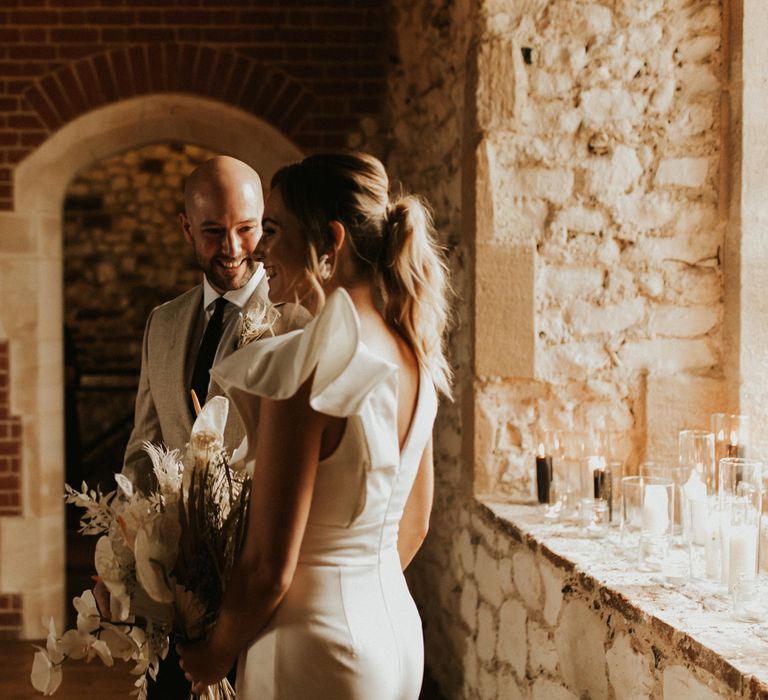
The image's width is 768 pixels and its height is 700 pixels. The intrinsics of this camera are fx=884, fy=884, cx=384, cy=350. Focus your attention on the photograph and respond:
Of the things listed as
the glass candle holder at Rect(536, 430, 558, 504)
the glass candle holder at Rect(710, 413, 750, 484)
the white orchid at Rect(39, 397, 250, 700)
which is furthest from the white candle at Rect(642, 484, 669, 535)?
the white orchid at Rect(39, 397, 250, 700)

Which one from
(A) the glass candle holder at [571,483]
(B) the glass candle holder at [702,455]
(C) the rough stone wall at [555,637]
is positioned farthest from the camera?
(A) the glass candle holder at [571,483]

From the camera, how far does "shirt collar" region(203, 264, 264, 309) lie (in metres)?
2.30

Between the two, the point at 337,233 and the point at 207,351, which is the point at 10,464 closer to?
the point at 207,351

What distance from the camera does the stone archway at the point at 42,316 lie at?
4.40 metres

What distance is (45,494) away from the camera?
4.43 metres

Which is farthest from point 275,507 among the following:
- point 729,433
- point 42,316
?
point 42,316

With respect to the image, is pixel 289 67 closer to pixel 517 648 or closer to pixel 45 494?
pixel 45 494

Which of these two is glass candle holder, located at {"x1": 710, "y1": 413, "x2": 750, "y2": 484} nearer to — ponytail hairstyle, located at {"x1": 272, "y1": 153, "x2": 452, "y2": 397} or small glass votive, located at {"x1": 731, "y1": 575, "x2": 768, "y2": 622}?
small glass votive, located at {"x1": 731, "y1": 575, "x2": 768, "y2": 622}

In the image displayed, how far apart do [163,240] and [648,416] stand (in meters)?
5.87

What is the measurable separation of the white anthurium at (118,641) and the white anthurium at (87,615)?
20mm

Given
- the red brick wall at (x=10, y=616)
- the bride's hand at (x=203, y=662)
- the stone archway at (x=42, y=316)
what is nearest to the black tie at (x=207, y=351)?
the bride's hand at (x=203, y=662)

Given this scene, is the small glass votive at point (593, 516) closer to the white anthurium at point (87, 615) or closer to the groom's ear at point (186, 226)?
the groom's ear at point (186, 226)

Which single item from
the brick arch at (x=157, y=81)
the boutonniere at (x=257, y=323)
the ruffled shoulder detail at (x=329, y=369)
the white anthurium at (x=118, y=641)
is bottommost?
the white anthurium at (x=118, y=641)

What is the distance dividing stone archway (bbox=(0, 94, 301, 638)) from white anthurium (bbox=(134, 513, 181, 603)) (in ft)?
10.6
